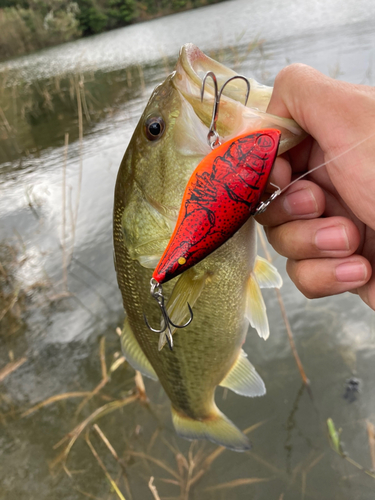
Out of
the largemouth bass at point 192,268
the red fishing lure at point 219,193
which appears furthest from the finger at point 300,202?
the red fishing lure at point 219,193

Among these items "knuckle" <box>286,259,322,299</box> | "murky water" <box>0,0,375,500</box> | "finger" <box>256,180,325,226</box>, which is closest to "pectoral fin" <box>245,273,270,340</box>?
"knuckle" <box>286,259,322,299</box>

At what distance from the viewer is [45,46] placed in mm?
37125

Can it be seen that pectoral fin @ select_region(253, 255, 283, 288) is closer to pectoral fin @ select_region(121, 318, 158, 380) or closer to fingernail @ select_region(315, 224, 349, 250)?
fingernail @ select_region(315, 224, 349, 250)

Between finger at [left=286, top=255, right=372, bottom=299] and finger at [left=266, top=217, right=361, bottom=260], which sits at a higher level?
finger at [left=266, top=217, right=361, bottom=260]

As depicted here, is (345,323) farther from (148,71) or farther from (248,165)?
(148,71)

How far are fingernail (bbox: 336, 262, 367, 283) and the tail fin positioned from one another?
1.13m

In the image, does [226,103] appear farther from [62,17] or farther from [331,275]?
[62,17]

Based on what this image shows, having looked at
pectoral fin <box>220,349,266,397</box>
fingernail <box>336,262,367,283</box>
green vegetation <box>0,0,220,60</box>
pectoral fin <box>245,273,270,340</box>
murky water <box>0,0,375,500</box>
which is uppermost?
Answer: green vegetation <box>0,0,220,60</box>

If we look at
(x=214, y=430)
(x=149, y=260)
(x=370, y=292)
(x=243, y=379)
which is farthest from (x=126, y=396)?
(x=370, y=292)

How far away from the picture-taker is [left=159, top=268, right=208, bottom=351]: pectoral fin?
1155 millimetres

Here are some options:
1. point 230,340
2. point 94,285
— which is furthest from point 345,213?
point 94,285

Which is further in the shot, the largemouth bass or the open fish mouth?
the largemouth bass

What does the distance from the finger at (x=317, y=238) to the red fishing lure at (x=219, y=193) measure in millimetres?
573

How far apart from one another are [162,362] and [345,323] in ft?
7.16
